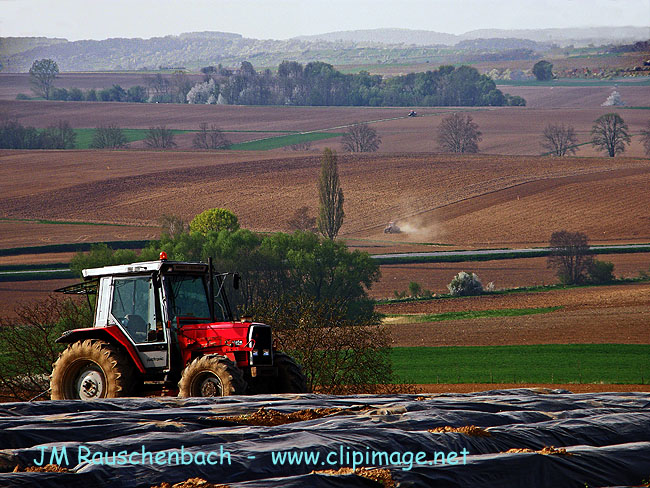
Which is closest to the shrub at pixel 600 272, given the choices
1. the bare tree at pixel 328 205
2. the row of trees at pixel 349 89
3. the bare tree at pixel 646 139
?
the bare tree at pixel 328 205

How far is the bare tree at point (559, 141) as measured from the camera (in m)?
127

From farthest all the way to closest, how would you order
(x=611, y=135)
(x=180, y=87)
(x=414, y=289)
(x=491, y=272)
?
(x=180, y=87) < (x=611, y=135) < (x=491, y=272) < (x=414, y=289)

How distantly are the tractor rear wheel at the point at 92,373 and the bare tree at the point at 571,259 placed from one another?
173 feet

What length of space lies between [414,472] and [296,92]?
175m

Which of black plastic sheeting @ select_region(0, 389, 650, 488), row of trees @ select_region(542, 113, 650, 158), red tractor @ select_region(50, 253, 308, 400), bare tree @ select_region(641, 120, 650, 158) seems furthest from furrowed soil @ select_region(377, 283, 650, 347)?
bare tree @ select_region(641, 120, 650, 158)

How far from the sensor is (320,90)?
181m

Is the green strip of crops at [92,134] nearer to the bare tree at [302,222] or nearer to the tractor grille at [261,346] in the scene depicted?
the bare tree at [302,222]

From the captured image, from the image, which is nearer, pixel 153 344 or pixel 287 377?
pixel 153 344

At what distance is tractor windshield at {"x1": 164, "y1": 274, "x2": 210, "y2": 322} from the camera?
702 inches

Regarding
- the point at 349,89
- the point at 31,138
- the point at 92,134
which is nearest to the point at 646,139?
the point at 349,89

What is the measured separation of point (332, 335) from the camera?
26.8 meters

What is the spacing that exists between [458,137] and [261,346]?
379ft

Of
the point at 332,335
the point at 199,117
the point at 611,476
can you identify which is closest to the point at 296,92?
the point at 199,117

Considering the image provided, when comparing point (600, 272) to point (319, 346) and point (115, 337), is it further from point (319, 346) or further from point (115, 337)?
point (115, 337)
